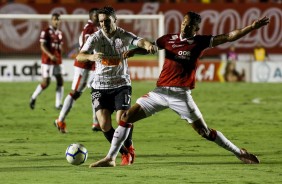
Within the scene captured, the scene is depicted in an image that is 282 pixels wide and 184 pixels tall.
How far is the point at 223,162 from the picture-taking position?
11.4m

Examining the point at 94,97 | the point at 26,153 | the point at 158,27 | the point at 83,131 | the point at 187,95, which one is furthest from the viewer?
the point at 158,27

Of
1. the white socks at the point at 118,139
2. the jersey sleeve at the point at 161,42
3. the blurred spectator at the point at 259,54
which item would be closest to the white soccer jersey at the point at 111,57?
the jersey sleeve at the point at 161,42

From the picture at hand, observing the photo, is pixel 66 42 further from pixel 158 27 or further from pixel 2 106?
pixel 2 106

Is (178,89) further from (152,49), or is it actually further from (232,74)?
(232,74)

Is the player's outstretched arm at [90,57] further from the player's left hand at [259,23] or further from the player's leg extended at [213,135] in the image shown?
the player's left hand at [259,23]

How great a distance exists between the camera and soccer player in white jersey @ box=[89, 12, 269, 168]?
10719 mm

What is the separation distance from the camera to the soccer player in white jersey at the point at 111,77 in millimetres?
11305

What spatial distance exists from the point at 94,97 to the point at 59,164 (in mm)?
1067

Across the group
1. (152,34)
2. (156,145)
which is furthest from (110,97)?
(152,34)

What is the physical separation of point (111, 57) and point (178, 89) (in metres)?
1.21

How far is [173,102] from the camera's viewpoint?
1080cm

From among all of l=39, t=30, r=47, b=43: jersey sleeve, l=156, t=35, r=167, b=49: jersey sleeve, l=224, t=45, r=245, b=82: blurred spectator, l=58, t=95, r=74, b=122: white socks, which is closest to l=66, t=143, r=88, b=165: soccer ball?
l=156, t=35, r=167, b=49: jersey sleeve

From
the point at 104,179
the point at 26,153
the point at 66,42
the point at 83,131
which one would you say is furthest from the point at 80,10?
the point at 104,179

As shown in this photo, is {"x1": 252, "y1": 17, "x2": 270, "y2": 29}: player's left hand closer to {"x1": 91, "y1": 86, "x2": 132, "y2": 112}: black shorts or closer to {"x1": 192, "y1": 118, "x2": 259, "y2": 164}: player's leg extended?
{"x1": 192, "y1": 118, "x2": 259, "y2": 164}: player's leg extended
